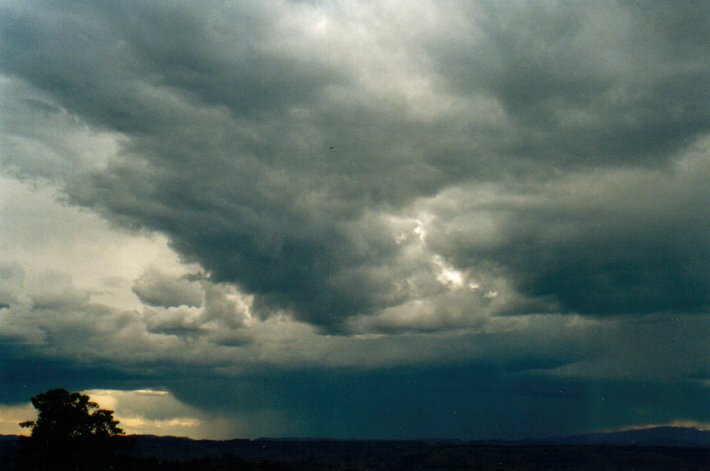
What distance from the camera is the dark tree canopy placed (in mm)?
109188

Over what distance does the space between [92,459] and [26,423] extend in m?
12.7

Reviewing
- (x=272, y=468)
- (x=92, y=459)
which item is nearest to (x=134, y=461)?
(x=92, y=459)

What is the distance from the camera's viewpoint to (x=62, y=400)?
110562 mm

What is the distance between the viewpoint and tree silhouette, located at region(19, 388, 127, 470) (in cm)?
10719

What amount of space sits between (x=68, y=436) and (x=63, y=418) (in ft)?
10.8

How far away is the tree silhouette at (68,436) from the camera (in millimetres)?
107188

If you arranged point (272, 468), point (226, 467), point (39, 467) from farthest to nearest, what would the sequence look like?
point (272, 468) → point (226, 467) → point (39, 467)

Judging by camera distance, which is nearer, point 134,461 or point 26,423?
point 26,423

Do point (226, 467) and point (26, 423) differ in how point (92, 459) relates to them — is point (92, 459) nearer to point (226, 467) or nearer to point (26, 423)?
point (26, 423)

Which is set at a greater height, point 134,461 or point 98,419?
point 98,419

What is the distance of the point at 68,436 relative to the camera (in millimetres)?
110000

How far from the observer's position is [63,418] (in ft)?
360

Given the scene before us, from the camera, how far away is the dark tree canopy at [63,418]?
10919 centimetres

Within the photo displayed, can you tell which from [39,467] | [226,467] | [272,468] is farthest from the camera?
[272,468]
